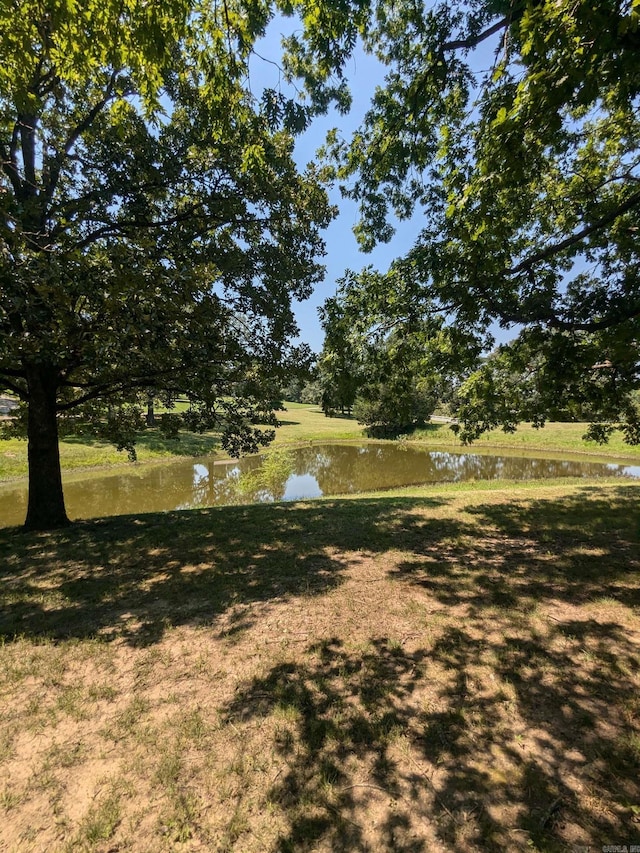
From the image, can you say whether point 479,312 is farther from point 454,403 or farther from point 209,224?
point 209,224

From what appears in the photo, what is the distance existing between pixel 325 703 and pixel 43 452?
8.35 m

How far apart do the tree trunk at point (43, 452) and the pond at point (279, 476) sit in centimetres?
502

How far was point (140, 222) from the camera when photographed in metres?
7.41

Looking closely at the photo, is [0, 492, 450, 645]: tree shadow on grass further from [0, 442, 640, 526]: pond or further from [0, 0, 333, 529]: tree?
[0, 442, 640, 526]: pond

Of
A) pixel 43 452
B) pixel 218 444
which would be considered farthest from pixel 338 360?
pixel 218 444

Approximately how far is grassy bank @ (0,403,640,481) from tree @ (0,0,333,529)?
4908mm

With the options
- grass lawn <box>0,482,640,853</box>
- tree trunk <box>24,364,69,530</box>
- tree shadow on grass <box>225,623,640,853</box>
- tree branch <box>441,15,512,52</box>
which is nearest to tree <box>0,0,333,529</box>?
tree trunk <box>24,364,69,530</box>

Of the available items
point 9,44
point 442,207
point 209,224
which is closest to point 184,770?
point 9,44

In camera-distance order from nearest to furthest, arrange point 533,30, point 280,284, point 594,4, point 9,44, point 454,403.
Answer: point 594,4 < point 533,30 < point 9,44 < point 280,284 < point 454,403

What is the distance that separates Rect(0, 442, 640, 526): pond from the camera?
15484 millimetres

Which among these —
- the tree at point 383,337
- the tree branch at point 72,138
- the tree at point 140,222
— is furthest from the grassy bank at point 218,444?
the tree branch at point 72,138

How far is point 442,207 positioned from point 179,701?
26.7 ft

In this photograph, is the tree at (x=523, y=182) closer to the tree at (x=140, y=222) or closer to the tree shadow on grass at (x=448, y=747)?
the tree at (x=140, y=222)

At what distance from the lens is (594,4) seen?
2.86 meters
